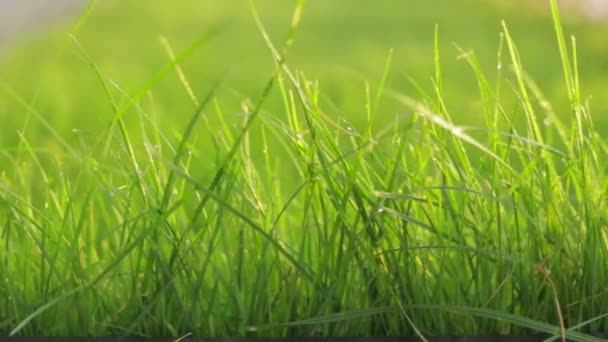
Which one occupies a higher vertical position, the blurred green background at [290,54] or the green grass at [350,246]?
the blurred green background at [290,54]

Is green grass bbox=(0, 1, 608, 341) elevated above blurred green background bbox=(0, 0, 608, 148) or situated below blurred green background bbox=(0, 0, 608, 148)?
below

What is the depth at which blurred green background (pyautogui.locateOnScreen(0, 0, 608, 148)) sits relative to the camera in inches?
190

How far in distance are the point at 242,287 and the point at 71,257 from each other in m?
0.21

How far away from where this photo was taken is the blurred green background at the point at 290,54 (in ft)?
15.8

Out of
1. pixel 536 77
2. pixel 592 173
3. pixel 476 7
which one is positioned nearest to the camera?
pixel 592 173

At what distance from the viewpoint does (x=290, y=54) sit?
22.6 feet

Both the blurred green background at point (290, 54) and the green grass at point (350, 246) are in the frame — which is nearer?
the green grass at point (350, 246)

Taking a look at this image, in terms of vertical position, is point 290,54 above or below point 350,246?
above

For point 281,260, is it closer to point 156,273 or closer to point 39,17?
point 156,273

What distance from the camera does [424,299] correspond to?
1.41 metres

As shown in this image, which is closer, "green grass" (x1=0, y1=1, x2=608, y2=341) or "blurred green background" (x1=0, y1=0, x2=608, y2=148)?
"green grass" (x1=0, y1=1, x2=608, y2=341)

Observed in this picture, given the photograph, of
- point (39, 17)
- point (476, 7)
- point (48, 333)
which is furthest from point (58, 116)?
point (39, 17)

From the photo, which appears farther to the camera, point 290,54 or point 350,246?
point 290,54

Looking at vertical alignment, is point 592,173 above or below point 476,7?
below
